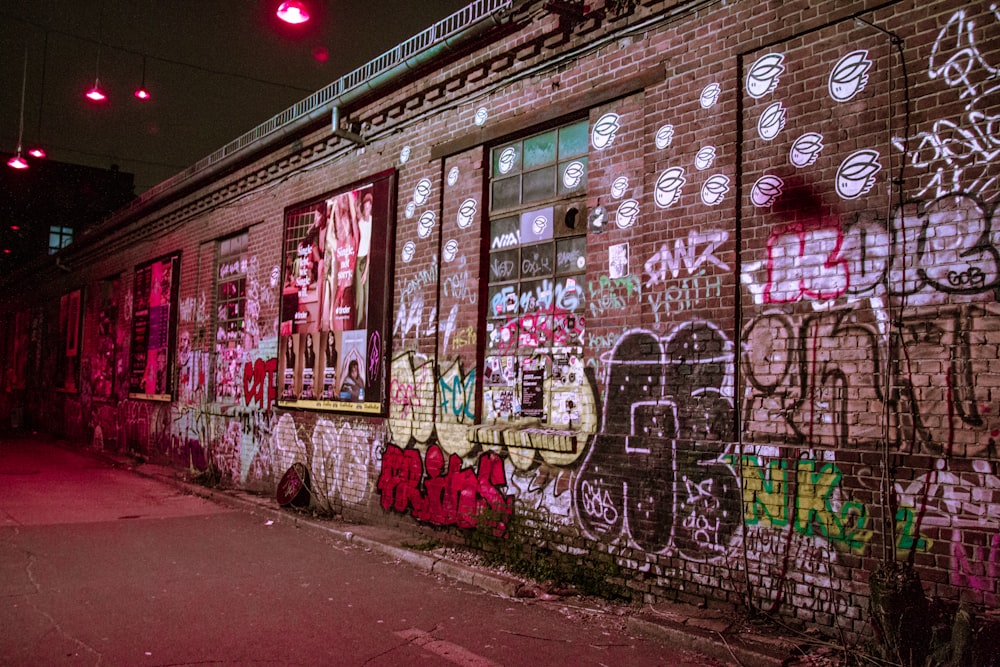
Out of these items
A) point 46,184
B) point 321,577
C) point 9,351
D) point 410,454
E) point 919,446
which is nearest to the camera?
point 919,446

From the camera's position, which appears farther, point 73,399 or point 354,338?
point 73,399

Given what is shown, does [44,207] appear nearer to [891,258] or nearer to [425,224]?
[425,224]

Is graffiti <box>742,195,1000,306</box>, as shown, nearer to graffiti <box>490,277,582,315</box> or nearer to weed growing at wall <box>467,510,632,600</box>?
graffiti <box>490,277,582,315</box>

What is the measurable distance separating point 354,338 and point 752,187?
625cm

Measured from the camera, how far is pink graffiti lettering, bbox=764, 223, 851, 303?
5266 millimetres

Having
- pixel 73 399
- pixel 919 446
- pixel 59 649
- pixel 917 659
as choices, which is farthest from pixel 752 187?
pixel 73 399

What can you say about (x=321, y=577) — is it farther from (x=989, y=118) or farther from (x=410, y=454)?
(x=989, y=118)

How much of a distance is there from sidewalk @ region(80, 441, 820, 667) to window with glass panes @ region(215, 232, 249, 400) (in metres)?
3.76

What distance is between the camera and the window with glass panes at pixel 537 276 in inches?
292

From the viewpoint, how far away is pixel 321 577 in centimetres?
715

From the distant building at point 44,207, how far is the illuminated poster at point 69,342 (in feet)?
69.5

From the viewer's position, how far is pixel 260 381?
1259 centimetres

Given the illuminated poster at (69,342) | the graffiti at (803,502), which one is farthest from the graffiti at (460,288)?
the illuminated poster at (69,342)

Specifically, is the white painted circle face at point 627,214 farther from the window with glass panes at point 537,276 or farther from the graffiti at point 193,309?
the graffiti at point 193,309
